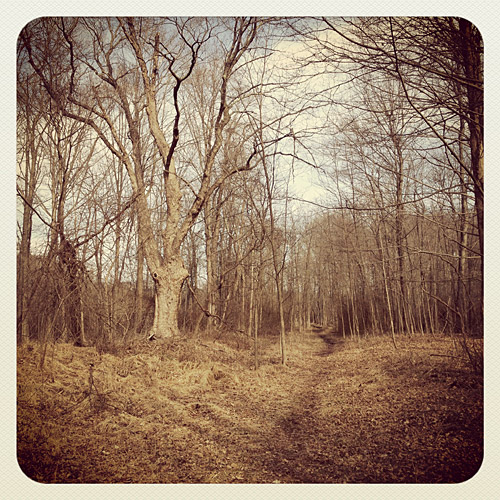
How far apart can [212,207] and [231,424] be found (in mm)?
3600

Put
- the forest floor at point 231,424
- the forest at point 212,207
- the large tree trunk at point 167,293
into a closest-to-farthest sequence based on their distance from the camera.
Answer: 1. the forest floor at point 231,424
2. the forest at point 212,207
3. the large tree trunk at point 167,293

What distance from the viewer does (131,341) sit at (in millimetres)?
4195

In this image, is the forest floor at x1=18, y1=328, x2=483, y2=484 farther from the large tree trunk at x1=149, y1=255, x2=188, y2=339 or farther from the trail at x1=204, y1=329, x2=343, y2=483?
the large tree trunk at x1=149, y1=255, x2=188, y2=339

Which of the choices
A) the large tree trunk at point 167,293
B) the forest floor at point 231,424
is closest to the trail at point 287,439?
the forest floor at point 231,424

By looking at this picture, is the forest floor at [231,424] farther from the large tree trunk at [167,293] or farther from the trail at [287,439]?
the large tree trunk at [167,293]

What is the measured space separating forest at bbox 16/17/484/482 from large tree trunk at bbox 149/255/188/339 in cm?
2

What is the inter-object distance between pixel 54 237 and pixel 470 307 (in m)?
3.77

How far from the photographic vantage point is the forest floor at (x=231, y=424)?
2422 millimetres

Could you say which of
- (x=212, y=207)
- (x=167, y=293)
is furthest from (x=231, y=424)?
(x=212, y=207)

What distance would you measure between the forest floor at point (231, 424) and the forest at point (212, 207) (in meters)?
0.02

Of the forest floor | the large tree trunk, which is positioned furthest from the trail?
the large tree trunk

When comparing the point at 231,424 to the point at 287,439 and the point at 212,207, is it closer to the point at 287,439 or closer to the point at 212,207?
the point at 287,439

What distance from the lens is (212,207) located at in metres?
5.85

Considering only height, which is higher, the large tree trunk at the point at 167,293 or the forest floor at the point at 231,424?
the large tree trunk at the point at 167,293
